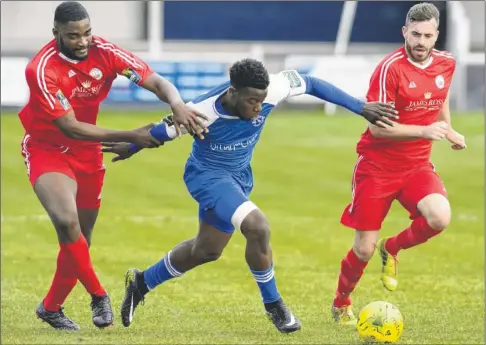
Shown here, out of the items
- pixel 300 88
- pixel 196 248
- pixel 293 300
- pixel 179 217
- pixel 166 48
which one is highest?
pixel 300 88

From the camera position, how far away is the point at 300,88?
9719 mm

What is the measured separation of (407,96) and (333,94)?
771 mm

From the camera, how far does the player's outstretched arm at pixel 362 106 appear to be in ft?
31.6

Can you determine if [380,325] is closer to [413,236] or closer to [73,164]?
[413,236]

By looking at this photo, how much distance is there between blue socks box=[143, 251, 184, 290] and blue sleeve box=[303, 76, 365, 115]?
1.73 meters

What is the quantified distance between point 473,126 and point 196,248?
16.3 meters

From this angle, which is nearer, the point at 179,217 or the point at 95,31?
the point at 179,217

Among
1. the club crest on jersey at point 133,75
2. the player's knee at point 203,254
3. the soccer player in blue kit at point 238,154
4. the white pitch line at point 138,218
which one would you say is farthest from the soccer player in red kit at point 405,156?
the white pitch line at point 138,218

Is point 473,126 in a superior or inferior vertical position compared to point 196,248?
inferior

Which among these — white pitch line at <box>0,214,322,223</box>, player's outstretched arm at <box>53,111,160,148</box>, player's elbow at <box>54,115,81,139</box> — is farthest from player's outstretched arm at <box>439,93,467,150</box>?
white pitch line at <box>0,214,322,223</box>

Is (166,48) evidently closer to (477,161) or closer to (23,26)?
(23,26)

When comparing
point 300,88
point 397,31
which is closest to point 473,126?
point 397,31

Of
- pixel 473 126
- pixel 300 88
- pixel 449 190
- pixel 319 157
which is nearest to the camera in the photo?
pixel 300 88

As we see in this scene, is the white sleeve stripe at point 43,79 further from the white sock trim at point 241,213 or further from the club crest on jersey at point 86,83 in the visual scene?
the white sock trim at point 241,213
